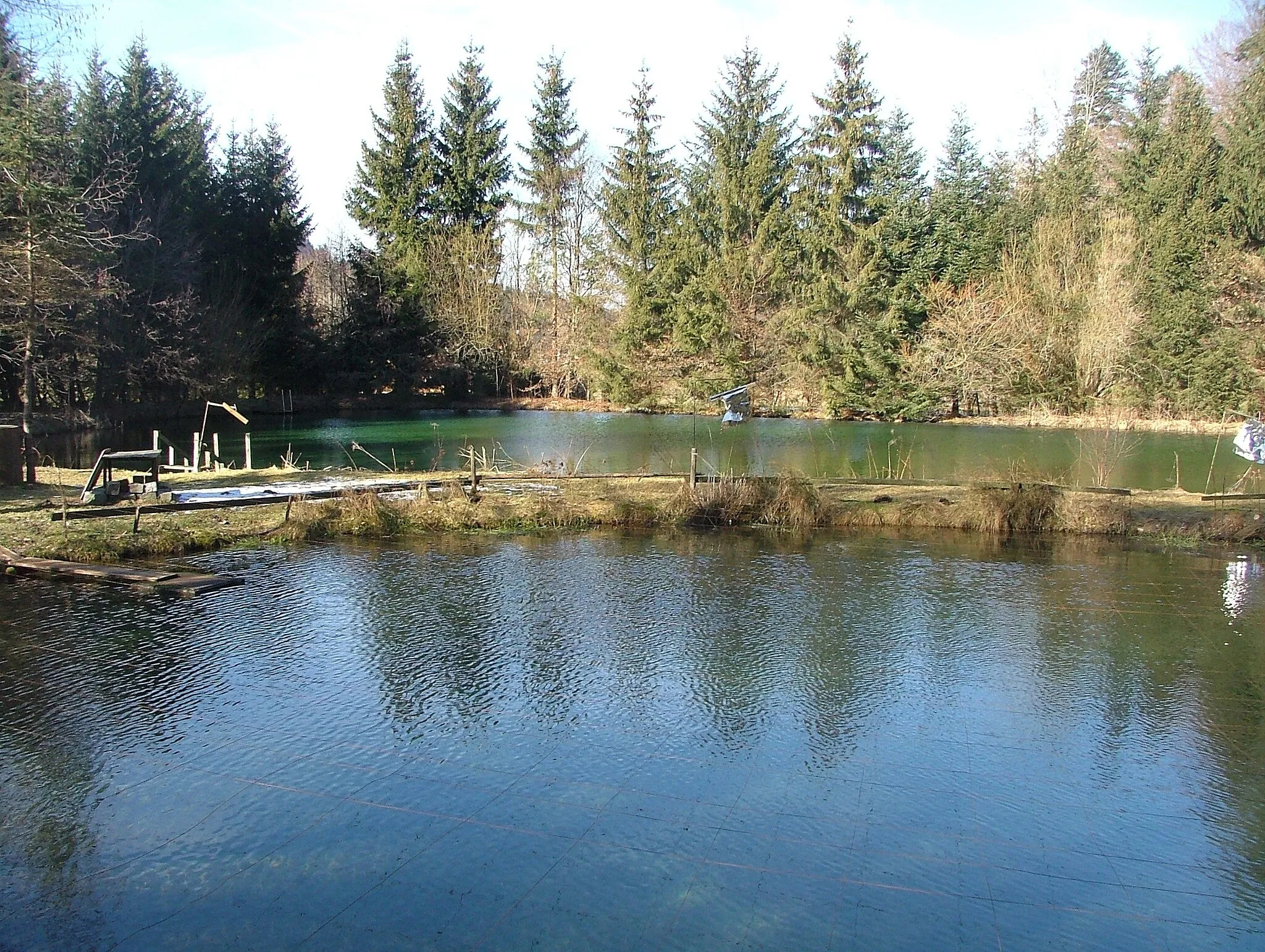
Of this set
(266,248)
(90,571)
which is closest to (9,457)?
(90,571)

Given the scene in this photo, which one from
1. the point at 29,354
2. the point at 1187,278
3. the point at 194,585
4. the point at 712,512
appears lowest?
the point at 194,585

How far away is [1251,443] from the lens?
16.4 m

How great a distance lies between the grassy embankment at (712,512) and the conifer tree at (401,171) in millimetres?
30559

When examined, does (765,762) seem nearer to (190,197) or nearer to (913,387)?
(913,387)

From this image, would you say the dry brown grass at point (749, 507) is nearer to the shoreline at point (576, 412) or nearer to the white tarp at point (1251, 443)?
the white tarp at point (1251, 443)

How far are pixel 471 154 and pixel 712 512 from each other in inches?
1397

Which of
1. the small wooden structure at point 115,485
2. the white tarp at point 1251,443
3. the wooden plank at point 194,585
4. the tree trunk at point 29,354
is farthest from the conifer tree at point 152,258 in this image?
the white tarp at point 1251,443

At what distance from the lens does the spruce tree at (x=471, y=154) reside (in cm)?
4562

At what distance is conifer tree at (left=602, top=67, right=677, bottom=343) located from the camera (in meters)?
41.3

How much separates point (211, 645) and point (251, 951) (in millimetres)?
4908

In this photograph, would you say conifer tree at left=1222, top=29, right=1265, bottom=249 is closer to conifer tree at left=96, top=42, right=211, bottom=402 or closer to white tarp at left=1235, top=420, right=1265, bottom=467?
white tarp at left=1235, top=420, right=1265, bottom=467

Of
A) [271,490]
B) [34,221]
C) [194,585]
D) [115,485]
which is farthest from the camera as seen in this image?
[271,490]

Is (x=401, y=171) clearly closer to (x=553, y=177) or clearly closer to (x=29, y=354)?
(x=553, y=177)

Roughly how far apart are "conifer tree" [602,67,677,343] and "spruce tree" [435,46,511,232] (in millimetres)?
6005
